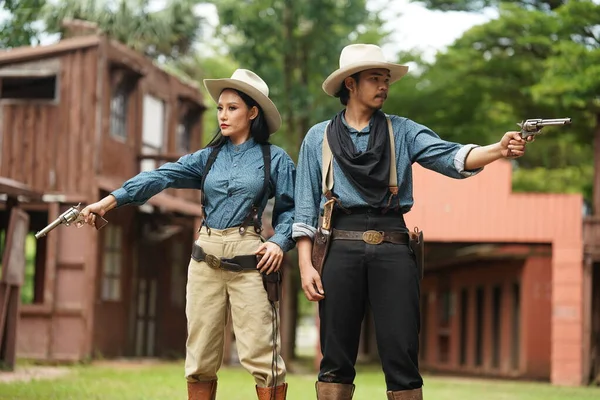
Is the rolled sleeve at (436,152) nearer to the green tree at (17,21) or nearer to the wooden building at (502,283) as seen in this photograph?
the green tree at (17,21)

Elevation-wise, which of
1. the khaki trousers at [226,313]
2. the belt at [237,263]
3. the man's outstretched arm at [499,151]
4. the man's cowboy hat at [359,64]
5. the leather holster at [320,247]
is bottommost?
the khaki trousers at [226,313]

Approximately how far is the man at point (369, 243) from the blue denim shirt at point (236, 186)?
16.6 inches

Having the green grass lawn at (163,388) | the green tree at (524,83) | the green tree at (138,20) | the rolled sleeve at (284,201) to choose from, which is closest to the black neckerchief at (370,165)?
the rolled sleeve at (284,201)

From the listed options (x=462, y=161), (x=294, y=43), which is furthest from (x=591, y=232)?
(x=462, y=161)

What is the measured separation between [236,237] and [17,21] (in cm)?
798

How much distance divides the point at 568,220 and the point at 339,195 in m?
14.5

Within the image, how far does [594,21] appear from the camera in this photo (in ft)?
67.6

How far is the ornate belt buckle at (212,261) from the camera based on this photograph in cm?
622

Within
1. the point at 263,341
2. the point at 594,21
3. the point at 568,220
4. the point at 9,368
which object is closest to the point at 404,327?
the point at 263,341

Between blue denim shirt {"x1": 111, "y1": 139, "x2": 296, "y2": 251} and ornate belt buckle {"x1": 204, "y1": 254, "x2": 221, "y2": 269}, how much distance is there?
0.17m

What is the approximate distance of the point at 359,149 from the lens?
583 cm

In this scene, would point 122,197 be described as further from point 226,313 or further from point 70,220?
point 226,313

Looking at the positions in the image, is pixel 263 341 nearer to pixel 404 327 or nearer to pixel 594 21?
pixel 404 327

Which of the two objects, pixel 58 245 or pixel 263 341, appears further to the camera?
pixel 58 245
